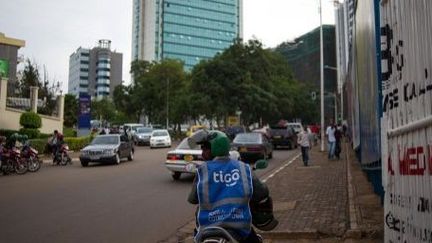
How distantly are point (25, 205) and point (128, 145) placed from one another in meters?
14.4

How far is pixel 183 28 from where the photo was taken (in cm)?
14038

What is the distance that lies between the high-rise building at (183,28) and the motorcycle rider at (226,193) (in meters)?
130

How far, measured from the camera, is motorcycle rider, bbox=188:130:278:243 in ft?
12.4

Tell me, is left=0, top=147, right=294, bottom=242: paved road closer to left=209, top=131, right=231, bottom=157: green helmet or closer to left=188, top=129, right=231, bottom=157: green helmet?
left=188, top=129, right=231, bottom=157: green helmet

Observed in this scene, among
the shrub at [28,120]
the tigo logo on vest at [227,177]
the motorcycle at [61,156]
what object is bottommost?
the motorcycle at [61,156]

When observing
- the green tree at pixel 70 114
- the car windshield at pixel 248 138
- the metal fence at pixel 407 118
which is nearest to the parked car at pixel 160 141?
the car windshield at pixel 248 138

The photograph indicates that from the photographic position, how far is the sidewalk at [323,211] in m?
8.14

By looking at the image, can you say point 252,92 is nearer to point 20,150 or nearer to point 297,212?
point 20,150

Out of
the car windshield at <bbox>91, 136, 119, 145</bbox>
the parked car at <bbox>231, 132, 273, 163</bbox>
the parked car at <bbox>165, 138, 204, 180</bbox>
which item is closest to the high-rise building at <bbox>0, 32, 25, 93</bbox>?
the car windshield at <bbox>91, 136, 119, 145</bbox>

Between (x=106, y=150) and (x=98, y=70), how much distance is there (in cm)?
13897

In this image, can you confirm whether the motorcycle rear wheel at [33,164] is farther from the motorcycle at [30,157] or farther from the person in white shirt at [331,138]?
the person in white shirt at [331,138]

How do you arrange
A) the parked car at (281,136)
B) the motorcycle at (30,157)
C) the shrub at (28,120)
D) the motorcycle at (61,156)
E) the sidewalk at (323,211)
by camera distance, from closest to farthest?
1. the sidewalk at (323,211)
2. the motorcycle at (30,157)
3. the motorcycle at (61,156)
4. the shrub at (28,120)
5. the parked car at (281,136)

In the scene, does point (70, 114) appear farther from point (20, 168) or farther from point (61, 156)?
point (20, 168)

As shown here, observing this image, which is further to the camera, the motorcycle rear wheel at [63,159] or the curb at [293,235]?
the motorcycle rear wheel at [63,159]
